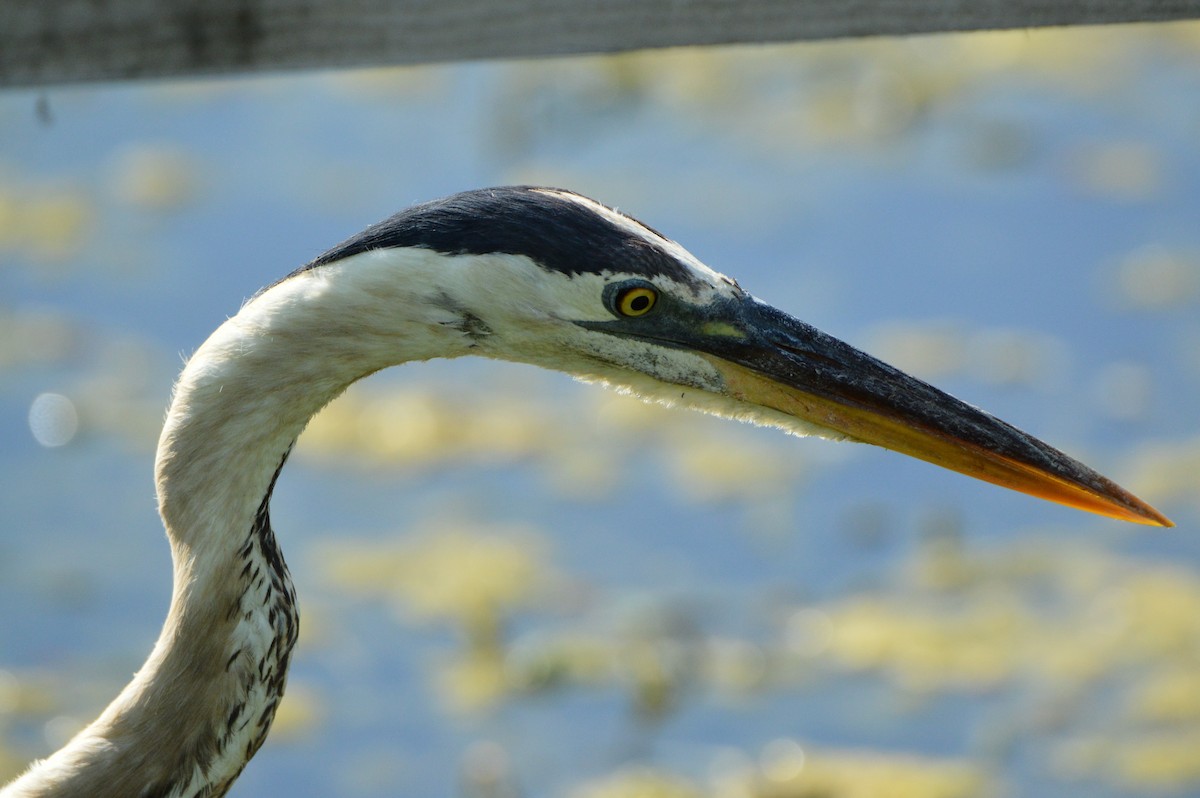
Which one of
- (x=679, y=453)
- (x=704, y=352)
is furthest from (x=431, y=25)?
(x=679, y=453)

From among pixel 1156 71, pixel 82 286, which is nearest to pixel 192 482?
pixel 82 286

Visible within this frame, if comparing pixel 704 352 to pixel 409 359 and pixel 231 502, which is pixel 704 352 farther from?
pixel 231 502

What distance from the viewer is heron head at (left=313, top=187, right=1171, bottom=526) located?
1549 millimetres

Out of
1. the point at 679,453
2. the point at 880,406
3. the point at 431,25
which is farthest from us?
the point at 679,453

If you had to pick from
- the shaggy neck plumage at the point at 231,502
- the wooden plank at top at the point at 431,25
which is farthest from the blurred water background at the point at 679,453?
the wooden plank at top at the point at 431,25

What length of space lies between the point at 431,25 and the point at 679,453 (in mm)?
3227

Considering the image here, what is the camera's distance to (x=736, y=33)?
61.9 inches

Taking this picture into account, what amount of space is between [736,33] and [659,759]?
2.60m

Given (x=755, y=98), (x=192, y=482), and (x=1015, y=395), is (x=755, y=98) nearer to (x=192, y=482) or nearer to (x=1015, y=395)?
(x=1015, y=395)

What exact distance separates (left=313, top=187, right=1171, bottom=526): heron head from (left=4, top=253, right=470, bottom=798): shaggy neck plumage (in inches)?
2.4

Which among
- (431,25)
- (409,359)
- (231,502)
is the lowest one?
(231,502)

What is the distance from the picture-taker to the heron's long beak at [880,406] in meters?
1.66

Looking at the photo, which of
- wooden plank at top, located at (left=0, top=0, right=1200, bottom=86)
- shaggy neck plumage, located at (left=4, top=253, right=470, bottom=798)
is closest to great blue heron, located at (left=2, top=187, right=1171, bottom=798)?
shaggy neck plumage, located at (left=4, top=253, right=470, bottom=798)

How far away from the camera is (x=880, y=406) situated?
5.48ft
